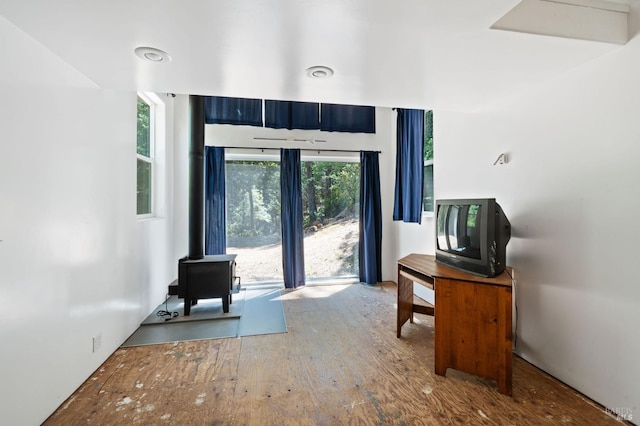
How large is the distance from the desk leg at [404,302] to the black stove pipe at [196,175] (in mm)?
2360

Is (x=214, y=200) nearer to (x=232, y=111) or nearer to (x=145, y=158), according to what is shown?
(x=145, y=158)

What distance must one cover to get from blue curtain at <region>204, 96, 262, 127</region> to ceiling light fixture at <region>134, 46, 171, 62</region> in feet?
8.38

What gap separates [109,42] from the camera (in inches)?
62.5

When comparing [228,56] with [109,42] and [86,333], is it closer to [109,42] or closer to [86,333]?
[109,42]

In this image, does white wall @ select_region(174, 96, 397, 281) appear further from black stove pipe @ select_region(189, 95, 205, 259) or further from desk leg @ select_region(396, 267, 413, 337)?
desk leg @ select_region(396, 267, 413, 337)

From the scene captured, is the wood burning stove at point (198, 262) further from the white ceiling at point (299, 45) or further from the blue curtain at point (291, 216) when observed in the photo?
the white ceiling at point (299, 45)

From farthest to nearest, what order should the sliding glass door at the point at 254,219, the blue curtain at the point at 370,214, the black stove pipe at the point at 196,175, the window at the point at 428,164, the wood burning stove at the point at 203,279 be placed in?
the blue curtain at the point at 370,214
the sliding glass door at the point at 254,219
the window at the point at 428,164
the black stove pipe at the point at 196,175
the wood burning stove at the point at 203,279

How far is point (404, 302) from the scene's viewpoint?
9.56 feet

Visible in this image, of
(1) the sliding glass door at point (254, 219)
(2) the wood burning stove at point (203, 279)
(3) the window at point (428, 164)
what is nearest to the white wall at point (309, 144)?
(1) the sliding glass door at point (254, 219)

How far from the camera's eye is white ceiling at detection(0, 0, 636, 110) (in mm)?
1326

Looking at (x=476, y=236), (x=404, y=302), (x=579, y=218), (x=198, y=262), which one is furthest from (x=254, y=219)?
(x=579, y=218)

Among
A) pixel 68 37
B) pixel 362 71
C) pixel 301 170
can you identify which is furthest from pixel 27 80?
pixel 301 170

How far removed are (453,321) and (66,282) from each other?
2691mm

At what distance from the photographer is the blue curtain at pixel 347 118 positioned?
455cm
